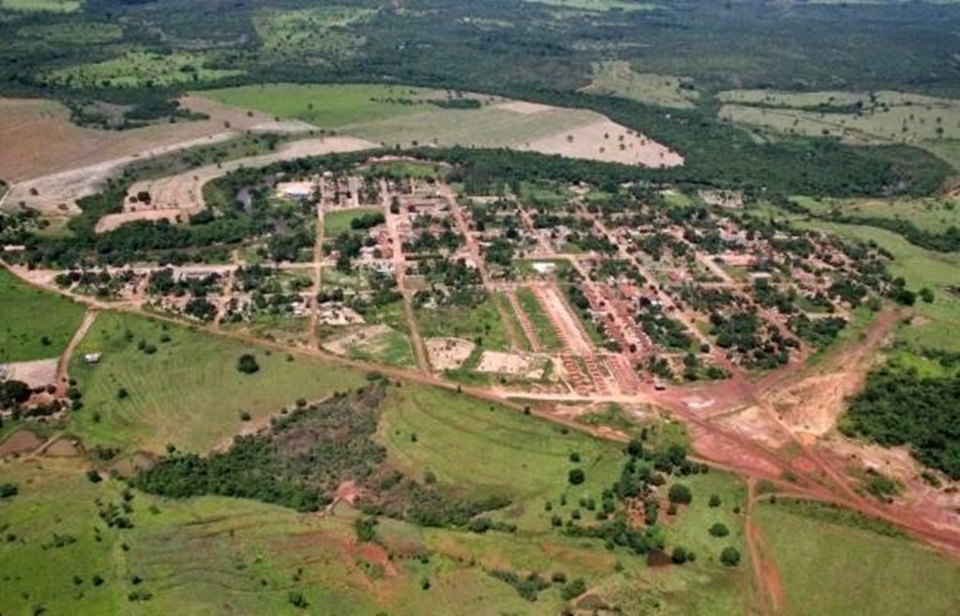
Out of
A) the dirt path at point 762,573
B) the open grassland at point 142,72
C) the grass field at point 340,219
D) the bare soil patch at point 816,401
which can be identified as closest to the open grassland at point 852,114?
the grass field at point 340,219

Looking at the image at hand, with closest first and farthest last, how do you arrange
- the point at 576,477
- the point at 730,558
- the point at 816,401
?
the point at 730,558 < the point at 576,477 < the point at 816,401

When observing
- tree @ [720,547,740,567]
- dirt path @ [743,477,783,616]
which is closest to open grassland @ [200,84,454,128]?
dirt path @ [743,477,783,616]

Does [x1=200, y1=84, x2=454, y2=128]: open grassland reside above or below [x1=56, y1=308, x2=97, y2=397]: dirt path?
above

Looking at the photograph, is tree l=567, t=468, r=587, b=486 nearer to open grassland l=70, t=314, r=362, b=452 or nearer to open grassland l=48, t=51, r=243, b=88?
open grassland l=70, t=314, r=362, b=452

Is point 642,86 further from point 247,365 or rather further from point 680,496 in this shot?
point 680,496

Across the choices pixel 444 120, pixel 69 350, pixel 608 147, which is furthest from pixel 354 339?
pixel 444 120

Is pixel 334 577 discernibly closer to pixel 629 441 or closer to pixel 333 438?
pixel 333 438
